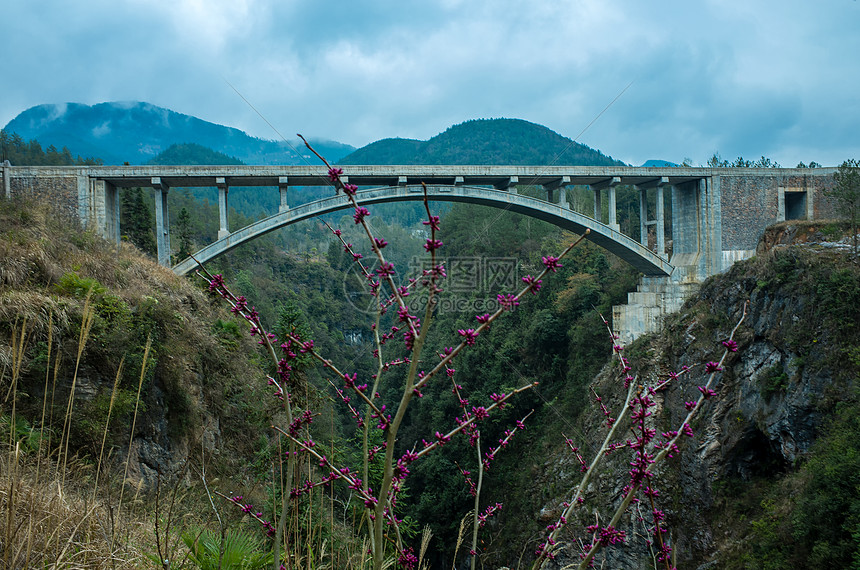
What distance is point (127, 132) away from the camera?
16400 centimetres

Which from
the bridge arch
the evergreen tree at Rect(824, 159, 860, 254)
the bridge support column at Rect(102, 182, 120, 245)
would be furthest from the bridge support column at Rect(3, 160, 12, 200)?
the evergreen tree at Rect(824, 159, 860, 254)

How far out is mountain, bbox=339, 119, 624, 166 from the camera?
273ft

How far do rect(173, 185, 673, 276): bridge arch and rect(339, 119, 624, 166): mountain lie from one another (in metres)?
62.8

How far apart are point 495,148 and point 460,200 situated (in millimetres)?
81203

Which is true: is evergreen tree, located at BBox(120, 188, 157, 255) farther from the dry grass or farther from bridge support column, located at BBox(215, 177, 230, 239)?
the dry grass

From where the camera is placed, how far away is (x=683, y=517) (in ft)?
39.4

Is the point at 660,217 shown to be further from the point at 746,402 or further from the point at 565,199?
the point at 746,402

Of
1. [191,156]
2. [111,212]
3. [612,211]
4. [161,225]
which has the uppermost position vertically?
A: [191,156]

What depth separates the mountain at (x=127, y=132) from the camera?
141 meters

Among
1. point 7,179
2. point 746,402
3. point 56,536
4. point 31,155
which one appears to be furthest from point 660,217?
point 31,155

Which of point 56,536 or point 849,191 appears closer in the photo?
point 56,536

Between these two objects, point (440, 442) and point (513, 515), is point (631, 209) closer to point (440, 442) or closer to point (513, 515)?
point (513, 515)

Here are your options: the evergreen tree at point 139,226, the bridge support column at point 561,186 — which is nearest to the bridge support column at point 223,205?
the evergreen tree at point 139,226

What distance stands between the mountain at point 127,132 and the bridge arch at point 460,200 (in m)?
120
